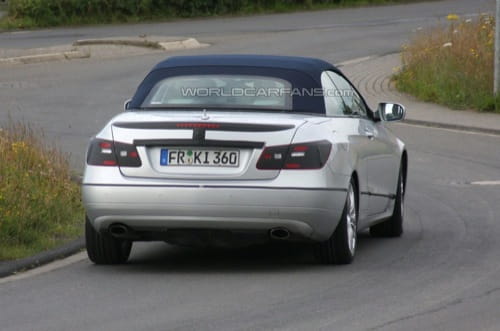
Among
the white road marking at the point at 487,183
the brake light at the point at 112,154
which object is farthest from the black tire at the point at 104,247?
the white road marking at the point at 487,183

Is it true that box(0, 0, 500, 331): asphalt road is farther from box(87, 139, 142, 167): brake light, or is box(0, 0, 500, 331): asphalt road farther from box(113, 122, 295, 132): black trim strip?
box(113, 122, 295, 132): black trim strip

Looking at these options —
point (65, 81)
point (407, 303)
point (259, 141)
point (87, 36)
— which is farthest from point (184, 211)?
point (87, 36)

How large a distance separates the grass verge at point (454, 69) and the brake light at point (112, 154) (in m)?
14.1

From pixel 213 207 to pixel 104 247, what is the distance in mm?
1165

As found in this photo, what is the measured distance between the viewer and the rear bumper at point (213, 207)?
31.2 ft

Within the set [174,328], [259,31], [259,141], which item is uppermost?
[259,141]

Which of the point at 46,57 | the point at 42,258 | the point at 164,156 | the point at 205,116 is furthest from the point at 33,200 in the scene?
→ the point at 46,57

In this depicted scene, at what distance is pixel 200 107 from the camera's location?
10.3 m

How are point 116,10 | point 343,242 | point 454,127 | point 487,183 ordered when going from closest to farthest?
1. point 343,242
2. point 487,183
3. point 454,127
4. point 116,10

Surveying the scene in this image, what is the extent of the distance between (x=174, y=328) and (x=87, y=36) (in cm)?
2801

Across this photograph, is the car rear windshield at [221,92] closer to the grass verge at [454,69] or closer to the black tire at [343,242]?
the black tire at [343,242]

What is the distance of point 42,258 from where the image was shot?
10.7m

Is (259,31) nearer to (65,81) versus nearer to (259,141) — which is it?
(65,81)

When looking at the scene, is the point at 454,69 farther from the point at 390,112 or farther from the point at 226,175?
the point at 226,175
